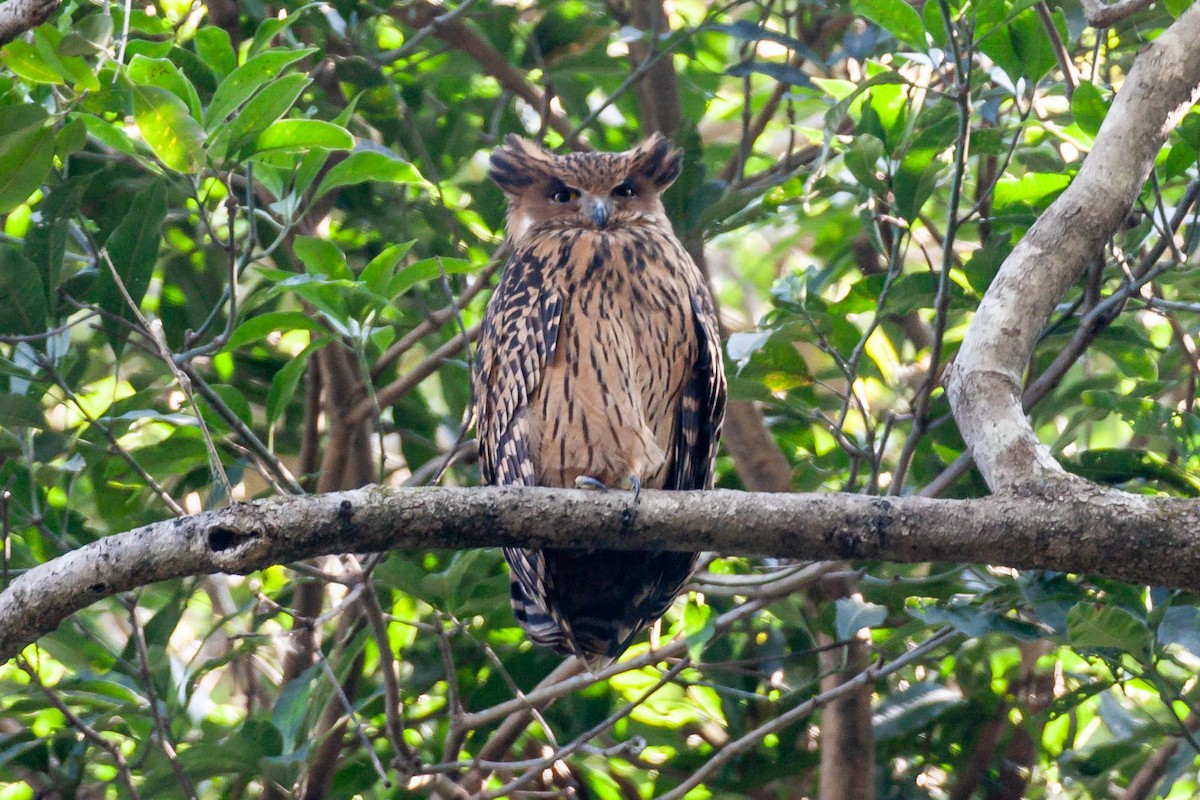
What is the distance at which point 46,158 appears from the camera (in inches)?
106

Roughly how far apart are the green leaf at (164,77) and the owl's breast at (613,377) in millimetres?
1162

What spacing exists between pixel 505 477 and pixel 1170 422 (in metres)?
1.75

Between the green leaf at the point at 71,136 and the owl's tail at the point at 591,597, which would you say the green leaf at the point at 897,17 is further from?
the green leaf at the point at 71,136

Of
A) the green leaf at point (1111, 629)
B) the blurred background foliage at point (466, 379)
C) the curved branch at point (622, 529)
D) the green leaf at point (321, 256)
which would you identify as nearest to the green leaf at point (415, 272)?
the blurred background foliage at point (466, 379)

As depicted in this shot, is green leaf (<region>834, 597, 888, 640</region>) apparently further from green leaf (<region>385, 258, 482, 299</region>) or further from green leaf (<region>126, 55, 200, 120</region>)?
green leaf (<region>126, 55, 200, 120</region>)

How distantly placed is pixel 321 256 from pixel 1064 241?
5.53 ft

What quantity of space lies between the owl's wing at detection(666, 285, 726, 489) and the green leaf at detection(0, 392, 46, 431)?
64.2 inches

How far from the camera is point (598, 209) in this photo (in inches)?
151

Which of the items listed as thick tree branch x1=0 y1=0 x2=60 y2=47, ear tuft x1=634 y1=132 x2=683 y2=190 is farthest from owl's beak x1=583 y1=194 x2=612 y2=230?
thick tree branch x1=0 y1=0 x2=60 y2=47

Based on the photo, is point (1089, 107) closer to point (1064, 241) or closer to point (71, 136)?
point (1064, 241)

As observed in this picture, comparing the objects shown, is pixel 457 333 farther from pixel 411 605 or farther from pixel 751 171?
pixel 751 171

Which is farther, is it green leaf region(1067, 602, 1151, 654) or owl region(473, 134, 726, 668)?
owl region(473, 134, 726, 668)

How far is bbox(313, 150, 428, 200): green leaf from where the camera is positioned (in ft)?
9.99

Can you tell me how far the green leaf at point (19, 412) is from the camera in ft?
10.3
